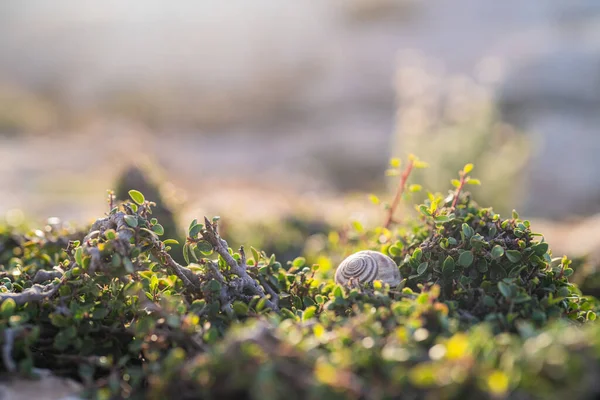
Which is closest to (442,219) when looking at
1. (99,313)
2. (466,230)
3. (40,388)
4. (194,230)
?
(466,230)

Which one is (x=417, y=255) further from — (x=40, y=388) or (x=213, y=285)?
(x=40, y=388)

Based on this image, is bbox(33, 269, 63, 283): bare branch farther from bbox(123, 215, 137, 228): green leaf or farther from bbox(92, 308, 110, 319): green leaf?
bbox(123, 215, 137, 228): green leaf

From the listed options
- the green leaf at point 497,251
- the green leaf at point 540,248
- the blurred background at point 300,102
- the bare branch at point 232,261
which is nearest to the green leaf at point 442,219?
the green leaf at point 497,251

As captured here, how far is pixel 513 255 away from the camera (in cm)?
213

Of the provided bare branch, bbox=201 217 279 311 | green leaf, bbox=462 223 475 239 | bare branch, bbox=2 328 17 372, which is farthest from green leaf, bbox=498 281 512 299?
bare branch, bbox=2 328 17 372

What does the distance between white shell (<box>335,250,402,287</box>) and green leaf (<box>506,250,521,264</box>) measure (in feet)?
1.39

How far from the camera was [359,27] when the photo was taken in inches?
1117

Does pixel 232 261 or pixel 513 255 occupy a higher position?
pixel 232 261

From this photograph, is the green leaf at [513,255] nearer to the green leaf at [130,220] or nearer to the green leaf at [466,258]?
the green leaf at [466,258]

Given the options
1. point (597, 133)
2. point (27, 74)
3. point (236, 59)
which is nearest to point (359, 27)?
point (236, 59)

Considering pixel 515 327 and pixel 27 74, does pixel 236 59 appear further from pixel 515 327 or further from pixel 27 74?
pixel 515 327

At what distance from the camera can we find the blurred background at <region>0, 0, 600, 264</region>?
30.5ft

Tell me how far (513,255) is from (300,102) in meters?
22.5

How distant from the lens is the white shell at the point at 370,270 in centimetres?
224
